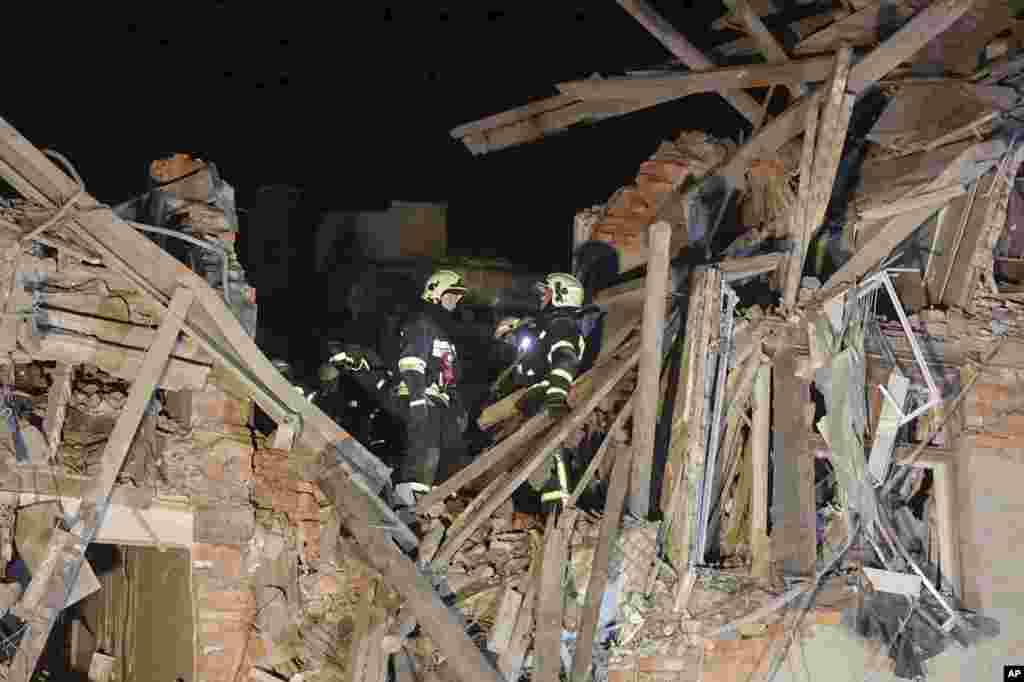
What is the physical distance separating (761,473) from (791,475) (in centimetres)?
23

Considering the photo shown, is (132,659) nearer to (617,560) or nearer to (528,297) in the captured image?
(617,560)

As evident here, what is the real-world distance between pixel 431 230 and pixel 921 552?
7399 mm

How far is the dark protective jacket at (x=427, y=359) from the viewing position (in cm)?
1111

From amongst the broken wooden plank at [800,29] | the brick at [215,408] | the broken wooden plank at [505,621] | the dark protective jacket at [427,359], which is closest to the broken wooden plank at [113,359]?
the brick at [215,408]

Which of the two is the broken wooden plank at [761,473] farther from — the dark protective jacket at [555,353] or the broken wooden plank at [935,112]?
the broken wooden plank at [935,112]

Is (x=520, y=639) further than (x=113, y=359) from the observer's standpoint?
Yes

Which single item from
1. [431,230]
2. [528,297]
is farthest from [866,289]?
[431,230]

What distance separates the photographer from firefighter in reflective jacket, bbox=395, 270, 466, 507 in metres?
10.9

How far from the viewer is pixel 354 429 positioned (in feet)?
39.8

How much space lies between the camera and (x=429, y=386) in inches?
444

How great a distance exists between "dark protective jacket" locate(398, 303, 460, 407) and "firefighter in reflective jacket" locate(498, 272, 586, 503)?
0.62 m

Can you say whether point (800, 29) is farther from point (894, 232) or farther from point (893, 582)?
point (893, 582)

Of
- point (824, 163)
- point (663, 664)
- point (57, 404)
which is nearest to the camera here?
point (57, 404)

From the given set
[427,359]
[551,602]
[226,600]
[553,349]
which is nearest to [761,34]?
[553,349]
